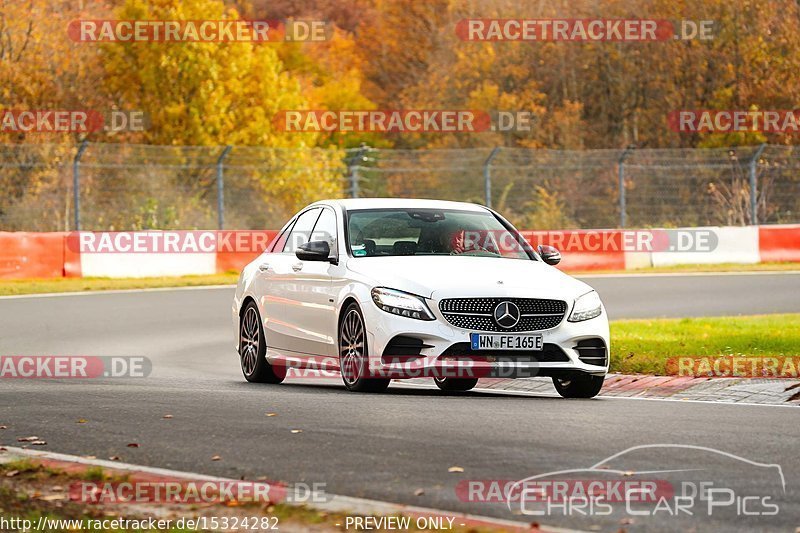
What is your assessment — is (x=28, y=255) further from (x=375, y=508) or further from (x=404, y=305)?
(x=375, y=508)

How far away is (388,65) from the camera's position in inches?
3219

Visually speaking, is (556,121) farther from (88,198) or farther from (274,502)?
(274,502)

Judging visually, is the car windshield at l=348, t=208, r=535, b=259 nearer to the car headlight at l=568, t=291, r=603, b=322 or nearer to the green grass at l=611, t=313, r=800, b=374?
the car headlight at l=568, t=291, r=603, b=322

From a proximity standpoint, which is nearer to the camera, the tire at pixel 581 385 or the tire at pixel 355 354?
the tire at pixel 355 354

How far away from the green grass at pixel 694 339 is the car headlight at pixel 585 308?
204cm

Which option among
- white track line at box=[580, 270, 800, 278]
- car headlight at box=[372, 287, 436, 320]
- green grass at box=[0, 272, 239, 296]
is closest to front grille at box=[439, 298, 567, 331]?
car headlight at box=[372, 287, 436, 320]

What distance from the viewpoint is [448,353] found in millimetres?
11828

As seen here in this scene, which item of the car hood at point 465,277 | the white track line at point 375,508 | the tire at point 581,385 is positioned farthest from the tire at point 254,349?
the white track line at point 375,508

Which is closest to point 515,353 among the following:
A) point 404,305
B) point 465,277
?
point 465,277

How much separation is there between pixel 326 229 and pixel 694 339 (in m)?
4.89

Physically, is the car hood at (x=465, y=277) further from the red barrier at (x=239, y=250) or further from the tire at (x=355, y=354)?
the red barrier at (x=239, y=250)

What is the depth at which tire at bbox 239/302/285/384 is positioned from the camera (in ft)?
47.2

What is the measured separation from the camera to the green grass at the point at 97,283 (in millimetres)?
27969

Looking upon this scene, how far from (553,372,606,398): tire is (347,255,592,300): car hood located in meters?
0.71
